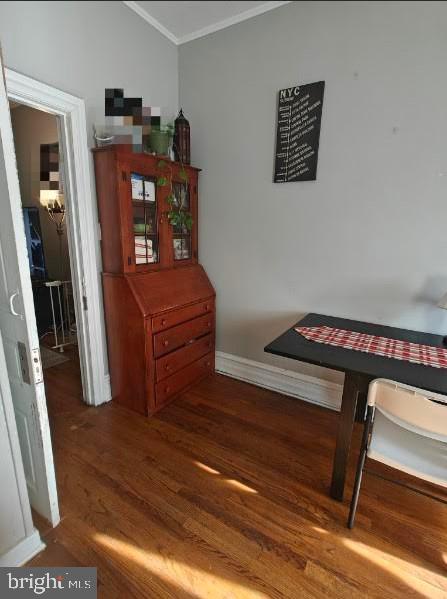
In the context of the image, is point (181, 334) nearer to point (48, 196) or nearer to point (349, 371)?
point (349, 371)

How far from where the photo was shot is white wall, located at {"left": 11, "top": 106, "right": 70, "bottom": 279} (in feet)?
11.6

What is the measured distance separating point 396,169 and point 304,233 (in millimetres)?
696

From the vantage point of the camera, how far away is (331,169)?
2096mm

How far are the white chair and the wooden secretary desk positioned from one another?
1.43 metres

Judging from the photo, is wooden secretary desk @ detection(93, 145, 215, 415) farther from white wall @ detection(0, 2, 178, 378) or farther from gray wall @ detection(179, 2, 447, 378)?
gray wall @ detection(179, 2, 447, 378)

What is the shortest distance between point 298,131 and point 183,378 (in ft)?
6.87

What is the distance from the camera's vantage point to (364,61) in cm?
189

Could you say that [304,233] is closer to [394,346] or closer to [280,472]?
[394,346]

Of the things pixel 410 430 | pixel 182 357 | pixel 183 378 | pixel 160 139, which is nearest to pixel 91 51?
pixel 160 139

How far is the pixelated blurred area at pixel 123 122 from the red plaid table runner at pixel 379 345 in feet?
5.67

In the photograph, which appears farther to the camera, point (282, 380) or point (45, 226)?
point (45, 226)

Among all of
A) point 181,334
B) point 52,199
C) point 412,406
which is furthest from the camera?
point 52,199

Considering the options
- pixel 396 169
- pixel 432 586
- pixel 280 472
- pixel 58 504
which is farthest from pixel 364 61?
pixel 58 504

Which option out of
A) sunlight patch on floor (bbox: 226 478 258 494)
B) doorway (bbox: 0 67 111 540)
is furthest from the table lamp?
sunlight patch on floor (bbox: 226 478 258 494)
